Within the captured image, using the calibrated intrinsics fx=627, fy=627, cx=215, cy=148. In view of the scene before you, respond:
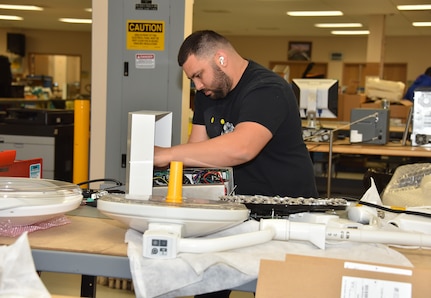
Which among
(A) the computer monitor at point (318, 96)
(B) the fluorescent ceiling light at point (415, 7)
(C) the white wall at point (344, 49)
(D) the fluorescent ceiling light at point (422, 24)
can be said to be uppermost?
(B) the fluorescent ceiling light at point (415, 7)

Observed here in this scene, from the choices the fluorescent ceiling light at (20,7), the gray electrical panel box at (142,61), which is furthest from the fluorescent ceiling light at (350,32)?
the gray electrical panel box at (142,61)

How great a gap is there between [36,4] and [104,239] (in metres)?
10.2

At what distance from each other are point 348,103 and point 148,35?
470cm

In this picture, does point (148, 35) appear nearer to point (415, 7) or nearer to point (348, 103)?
point (348, 103)

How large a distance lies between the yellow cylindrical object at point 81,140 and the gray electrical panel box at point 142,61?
0.78 m

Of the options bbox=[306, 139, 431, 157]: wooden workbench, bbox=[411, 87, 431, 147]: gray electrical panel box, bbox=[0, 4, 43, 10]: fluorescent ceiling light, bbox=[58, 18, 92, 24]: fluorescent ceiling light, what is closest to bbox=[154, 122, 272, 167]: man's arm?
bbox=[306, 139, 431, 157]: wooden workbench

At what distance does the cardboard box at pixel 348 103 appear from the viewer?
338 inches

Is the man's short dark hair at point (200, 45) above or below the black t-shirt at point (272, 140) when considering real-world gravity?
above

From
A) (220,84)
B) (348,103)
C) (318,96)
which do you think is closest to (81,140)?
(220,84)

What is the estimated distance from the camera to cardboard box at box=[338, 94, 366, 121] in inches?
338

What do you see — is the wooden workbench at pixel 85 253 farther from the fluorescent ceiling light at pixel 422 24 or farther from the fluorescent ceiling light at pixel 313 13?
the fluorescent ceiling light at pixel 422 24

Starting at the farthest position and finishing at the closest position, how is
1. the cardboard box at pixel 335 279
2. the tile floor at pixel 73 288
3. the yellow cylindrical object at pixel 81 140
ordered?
1. the yellow cylindrical object at pixel 81 140
2. the tile floor at pixel 73 288
3. the cardboard box at pixel 335 279

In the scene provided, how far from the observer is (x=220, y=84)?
237 centimetres

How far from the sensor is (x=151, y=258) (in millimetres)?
1312
